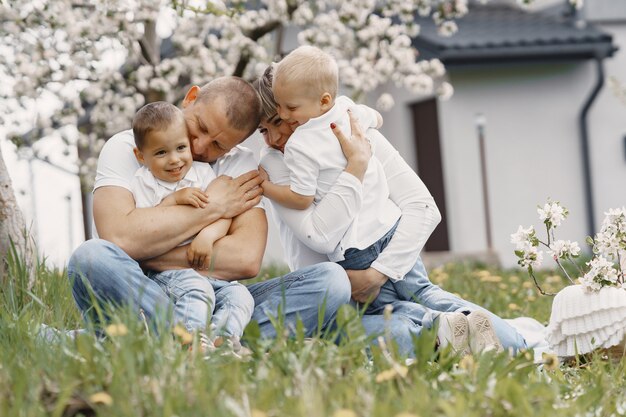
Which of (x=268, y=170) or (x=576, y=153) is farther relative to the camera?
(x=576, y=153)

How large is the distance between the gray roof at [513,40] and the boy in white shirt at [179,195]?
769 cm

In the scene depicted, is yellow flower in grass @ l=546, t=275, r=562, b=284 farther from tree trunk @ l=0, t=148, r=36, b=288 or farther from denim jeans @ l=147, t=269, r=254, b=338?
denim jeans @ l=147, t=269, r=254, b=338

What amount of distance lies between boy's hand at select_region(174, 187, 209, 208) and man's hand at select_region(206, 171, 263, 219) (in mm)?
34

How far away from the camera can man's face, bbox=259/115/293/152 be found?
3.43m

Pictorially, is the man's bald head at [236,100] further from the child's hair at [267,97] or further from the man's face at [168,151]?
the man's face at [168,151]

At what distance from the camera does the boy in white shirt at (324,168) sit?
3.27 metres

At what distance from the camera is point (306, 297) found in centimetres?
325

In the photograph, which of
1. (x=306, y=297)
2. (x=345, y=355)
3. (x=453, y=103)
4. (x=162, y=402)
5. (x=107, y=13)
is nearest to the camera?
(x=162, y=402)

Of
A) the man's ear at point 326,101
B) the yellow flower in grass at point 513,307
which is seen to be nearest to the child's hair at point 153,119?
the man's ear at point 326,101

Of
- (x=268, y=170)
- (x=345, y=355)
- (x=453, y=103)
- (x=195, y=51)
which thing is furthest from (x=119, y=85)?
(x=345, y=355)

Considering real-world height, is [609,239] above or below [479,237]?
above

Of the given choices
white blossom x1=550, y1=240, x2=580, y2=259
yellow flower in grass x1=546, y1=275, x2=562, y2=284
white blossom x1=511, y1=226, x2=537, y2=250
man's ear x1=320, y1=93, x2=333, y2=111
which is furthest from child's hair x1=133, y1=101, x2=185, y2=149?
yellow flower in grass x1=546, y1=275, x2=562, y2=284

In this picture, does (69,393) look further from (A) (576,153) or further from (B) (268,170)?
(A) (576,153)

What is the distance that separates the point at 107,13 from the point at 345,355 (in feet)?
16.5
